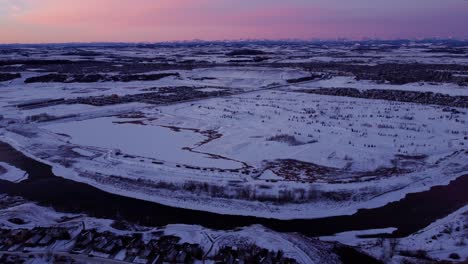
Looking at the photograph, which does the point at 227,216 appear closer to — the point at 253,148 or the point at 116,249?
the point at 116,249

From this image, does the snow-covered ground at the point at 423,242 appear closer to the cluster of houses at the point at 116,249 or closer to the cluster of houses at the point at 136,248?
the cluster of houses at the point at 116,249

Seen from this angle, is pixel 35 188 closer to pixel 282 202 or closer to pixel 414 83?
pixel 282 202

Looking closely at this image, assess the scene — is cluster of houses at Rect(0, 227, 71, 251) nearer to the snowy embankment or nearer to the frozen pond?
the snowy embankment

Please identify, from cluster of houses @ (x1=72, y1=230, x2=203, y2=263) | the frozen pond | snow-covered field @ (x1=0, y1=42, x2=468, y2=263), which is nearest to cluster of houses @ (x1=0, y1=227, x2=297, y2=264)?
cluster of houses @ (x1=72, y1=230, x2=203, y2=263)

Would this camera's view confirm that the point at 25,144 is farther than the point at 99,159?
Yes

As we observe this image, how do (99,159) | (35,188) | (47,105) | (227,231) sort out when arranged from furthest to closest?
1. (47,105)
2. (99,159)
3. (35,188)
4. (227,231)

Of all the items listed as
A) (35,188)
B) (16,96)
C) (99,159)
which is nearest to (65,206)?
(35,188)
